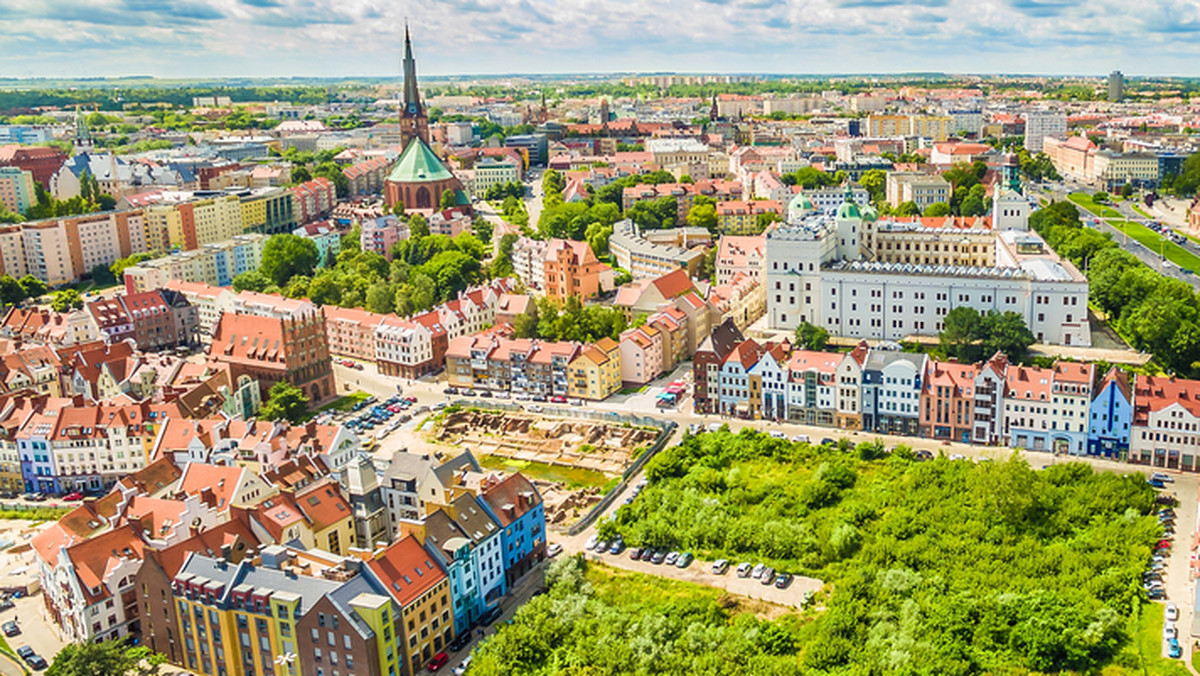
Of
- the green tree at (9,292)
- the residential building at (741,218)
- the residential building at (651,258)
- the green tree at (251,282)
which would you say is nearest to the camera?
the green tree at (9,292)

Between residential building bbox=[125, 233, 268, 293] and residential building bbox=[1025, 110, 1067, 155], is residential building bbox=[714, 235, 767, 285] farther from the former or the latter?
residential building bbox=[1025, 110, 1067, 155]

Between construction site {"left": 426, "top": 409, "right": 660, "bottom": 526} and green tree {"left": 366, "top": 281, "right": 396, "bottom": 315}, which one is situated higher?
green tree {"left": 366, "top": 281, "right": 396, "bottom": 315}

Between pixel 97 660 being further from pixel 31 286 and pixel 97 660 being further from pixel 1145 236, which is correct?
pixel 1145 236

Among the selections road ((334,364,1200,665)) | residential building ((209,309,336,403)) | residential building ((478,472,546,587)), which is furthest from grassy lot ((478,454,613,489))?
residential building ((209,309,336,403))

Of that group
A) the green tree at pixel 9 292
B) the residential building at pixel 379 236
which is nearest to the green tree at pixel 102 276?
the green tree at pixel 9 292

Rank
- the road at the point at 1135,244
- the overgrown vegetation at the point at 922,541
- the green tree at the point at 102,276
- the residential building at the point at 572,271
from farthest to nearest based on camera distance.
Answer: the green tree at the point at 102,276, the road at the point at 1135,244, the residential building at the point at 572,271, the overgrown vegetation at the point at 922,541

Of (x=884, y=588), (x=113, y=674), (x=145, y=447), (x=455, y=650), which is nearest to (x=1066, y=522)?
(x=884, y=588)

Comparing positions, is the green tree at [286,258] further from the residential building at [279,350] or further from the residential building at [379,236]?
the residential building at [279,350]
